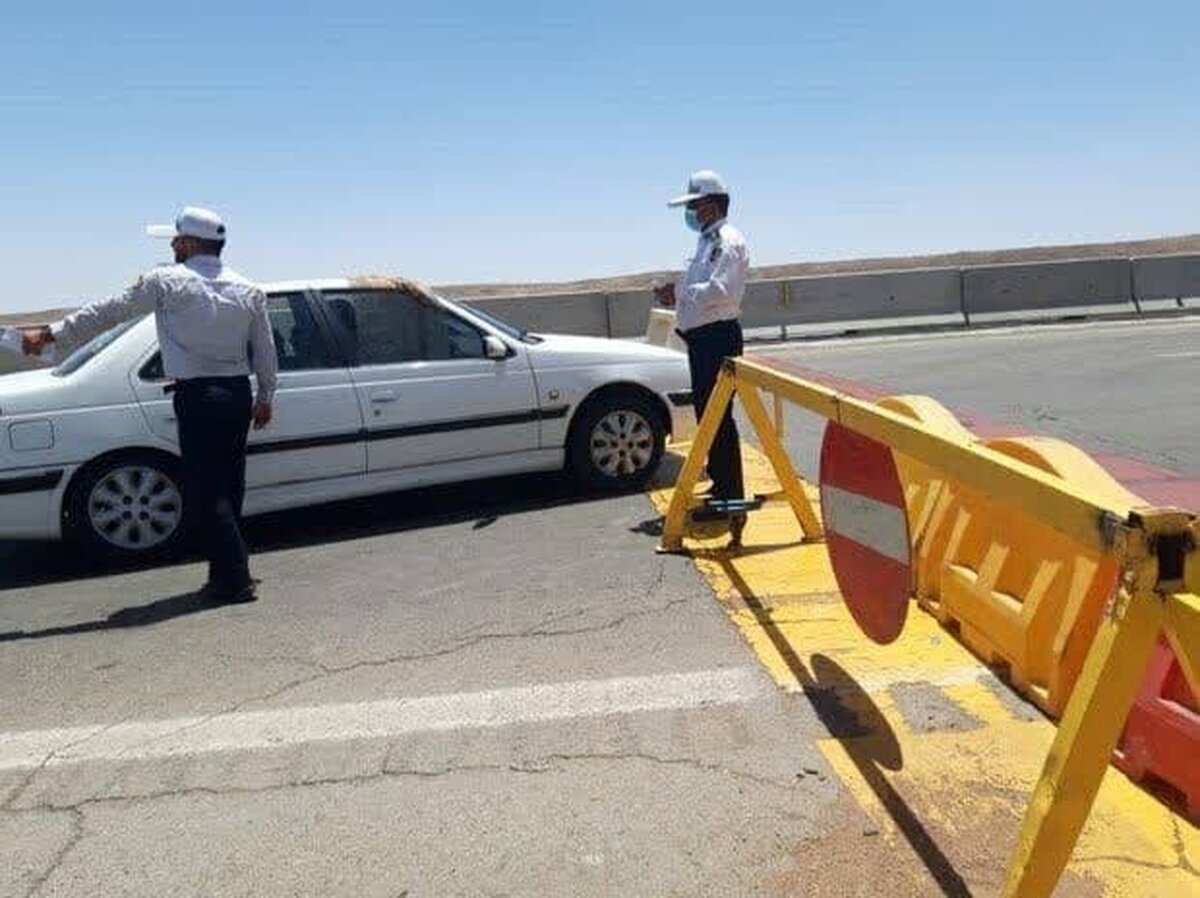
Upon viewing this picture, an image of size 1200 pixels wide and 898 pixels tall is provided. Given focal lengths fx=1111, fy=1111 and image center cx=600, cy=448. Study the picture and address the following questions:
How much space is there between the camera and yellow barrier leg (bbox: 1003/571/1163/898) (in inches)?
81.3

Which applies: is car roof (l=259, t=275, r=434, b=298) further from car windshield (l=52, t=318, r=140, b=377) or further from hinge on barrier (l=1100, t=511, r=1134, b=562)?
hinge on barrier (l=1100, t=511, r=1134, b=562)

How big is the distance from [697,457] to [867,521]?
1887mm

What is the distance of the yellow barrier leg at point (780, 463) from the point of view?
5551 mm

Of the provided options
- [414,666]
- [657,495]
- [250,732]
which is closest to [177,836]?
[250,732]

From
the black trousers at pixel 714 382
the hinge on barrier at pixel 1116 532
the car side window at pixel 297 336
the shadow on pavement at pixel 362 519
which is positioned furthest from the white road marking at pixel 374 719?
the car side window at pixel 297 336

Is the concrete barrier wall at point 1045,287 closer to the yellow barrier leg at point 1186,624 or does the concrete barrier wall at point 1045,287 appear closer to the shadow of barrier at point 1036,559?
the shadow of barrier at point 1036,559

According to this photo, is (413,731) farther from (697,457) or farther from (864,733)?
(697,457)

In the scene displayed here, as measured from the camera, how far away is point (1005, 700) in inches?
146

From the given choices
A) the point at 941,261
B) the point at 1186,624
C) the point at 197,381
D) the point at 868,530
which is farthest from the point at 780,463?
the point at 941,261

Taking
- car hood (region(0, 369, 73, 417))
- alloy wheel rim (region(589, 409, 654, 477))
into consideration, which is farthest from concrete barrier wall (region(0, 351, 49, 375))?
alloy wheel rim (region(589, 409, 654, 477))

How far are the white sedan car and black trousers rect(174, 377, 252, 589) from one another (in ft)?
1.92

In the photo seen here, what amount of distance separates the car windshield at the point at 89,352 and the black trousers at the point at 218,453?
1252 mm

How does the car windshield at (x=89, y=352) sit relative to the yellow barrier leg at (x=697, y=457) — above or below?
above

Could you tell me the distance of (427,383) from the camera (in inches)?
264
